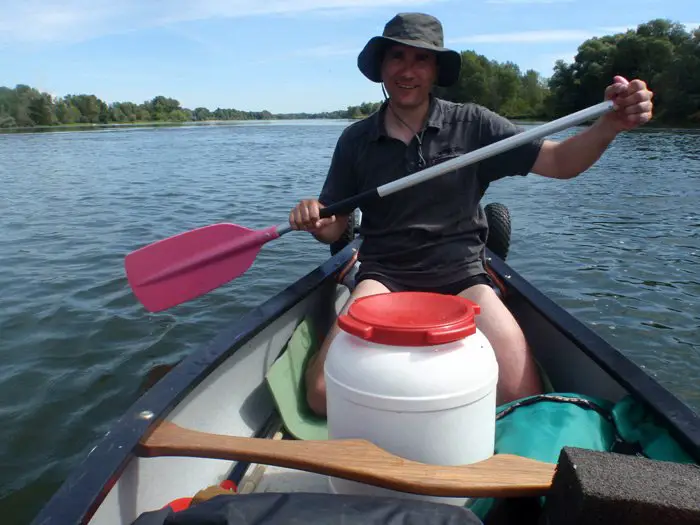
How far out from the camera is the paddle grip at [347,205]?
2.61 metres

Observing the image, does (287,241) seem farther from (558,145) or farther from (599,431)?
(599,431)

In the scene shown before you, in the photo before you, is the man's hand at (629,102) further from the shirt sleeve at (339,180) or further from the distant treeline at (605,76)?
the distant treeline at (605,76)

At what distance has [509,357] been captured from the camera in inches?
87.7

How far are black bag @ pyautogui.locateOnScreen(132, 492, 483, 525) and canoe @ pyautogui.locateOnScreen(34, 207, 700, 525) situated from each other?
33cm

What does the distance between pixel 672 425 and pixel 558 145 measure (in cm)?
132

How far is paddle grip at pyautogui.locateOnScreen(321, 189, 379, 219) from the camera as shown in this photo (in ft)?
8.55

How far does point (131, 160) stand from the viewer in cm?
2062

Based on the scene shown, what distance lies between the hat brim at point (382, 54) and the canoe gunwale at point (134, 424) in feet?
3.61

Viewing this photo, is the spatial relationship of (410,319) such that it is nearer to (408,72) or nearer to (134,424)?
(134,424)

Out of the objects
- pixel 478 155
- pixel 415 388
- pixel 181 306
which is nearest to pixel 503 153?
pixel 478 155

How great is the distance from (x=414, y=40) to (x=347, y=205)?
76cm

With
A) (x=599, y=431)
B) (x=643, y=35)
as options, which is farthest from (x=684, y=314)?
(x=643, y=35)

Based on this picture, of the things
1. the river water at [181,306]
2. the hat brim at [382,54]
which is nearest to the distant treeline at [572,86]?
the river water at [181,306]

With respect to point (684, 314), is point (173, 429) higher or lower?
higher
